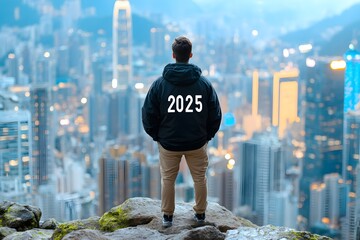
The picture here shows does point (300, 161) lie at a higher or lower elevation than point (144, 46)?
lower

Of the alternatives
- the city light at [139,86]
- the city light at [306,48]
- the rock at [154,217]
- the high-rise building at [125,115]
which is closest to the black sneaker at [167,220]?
the rock at [154,217]

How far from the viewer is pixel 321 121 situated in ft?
34.8

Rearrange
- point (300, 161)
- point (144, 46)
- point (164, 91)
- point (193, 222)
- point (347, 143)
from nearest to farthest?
point (164, 91), point (193, 222), point (347, 143), point (300, 161), point (144, 46)

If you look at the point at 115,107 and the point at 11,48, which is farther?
the point at 115,107

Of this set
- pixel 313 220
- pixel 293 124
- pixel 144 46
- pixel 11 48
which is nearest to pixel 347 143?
pixel 313 220

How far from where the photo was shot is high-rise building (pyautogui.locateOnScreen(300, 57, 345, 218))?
8898mm

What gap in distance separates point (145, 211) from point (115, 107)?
38.4 feet

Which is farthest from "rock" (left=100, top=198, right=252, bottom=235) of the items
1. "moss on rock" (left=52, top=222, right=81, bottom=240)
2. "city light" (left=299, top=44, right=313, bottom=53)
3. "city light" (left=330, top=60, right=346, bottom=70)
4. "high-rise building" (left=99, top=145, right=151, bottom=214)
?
"city light" (left=299, top=44, right=313, bottom=53)

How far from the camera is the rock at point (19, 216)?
1.46 meters

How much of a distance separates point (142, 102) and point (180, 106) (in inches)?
253

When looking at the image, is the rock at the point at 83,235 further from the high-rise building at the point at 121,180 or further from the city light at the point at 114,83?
the city light at the point at 114,83

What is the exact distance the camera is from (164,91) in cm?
125

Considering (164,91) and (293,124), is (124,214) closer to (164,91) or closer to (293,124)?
(164,91)

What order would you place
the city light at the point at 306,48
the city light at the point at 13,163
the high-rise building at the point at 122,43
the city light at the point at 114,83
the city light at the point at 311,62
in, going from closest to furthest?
1. the city light at the point at 13,163
2. the city light at the point at 311,62
3. the high-rise building at the point at 122,43
4. the city light at the point at 306,48
5. the city light at the point at 114,83
